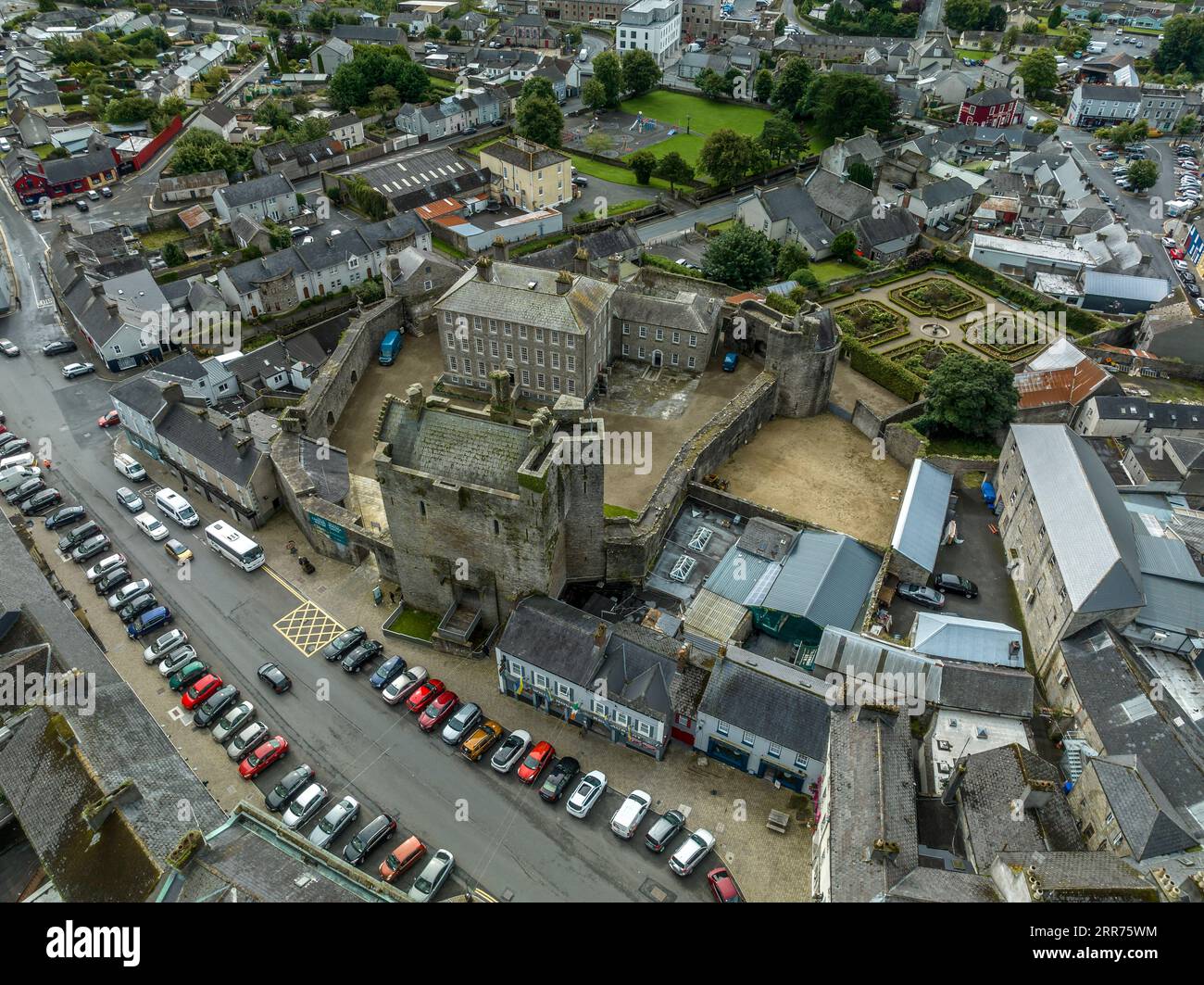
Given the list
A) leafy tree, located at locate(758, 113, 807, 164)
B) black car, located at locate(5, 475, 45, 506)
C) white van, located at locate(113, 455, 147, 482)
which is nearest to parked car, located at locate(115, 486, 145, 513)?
white van, located at locate(113, 455, 147, 482)

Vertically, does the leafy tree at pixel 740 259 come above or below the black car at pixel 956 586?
above

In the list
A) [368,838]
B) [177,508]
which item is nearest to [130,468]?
[177,508]

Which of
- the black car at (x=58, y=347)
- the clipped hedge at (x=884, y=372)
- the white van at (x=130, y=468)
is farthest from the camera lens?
the black car at (x=58, y=347)

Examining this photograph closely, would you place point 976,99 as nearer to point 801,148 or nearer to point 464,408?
point 801,148

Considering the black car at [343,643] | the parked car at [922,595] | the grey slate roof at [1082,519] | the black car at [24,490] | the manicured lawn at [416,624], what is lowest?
the parked car at [922,595]

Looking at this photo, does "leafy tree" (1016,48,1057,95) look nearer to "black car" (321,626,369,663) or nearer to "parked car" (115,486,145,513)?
"black car" (321,626,369,663)

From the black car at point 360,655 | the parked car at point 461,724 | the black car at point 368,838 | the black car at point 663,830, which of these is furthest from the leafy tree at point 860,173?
the black car at point 368,838

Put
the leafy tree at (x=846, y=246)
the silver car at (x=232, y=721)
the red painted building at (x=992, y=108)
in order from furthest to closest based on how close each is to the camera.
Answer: the red painted building at (x=992, y=108), the leafy tree at (x=846, y=246), the silver car at (x=232, y=721)

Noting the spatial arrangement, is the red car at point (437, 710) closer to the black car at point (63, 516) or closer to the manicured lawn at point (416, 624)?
the manicured lawn at point (416, 624)
